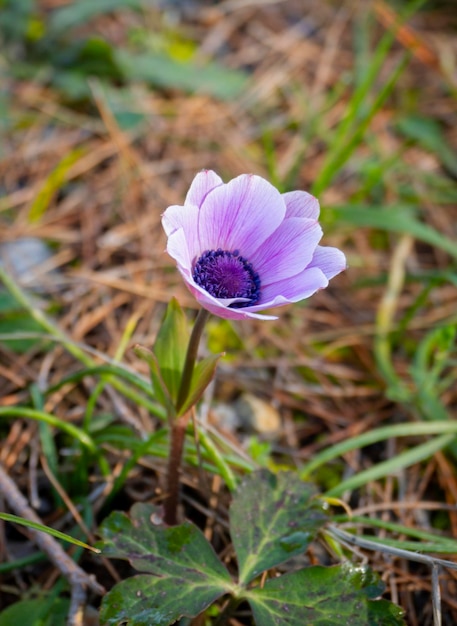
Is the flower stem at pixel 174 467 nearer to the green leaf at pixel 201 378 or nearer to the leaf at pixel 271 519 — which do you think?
the green leaf at pixel 201 378

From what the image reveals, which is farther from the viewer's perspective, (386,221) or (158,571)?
(386,221)

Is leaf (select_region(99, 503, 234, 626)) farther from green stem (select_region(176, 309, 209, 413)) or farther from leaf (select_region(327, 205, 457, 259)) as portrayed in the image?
leaf (select_region(327, 205, 457, 259))

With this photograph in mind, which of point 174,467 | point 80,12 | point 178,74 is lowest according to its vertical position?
point 174,467

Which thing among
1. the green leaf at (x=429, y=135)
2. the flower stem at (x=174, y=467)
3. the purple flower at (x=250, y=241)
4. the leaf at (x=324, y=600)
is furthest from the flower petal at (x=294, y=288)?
the green leaf at (x=429, y=135)

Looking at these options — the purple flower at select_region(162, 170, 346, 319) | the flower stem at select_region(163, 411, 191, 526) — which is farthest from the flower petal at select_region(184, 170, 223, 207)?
the flower stem at select_region(163, 411, 191, 526)

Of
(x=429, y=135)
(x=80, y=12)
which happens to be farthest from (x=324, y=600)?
(x=80, y=12)

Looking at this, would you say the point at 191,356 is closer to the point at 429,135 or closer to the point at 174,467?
the point at 174,467
